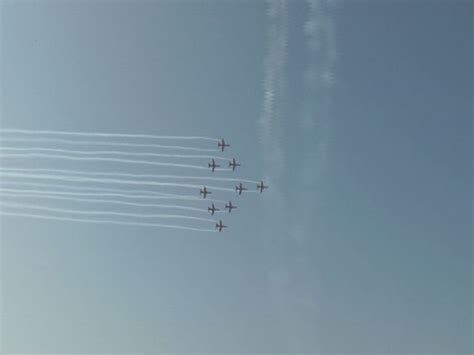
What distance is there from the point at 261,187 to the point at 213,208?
7.21 metres

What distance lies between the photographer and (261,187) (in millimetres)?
73375

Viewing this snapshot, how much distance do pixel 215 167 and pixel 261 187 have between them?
534cm

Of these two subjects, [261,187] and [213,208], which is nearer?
[261,187]

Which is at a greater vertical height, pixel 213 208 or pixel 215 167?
pixel 215 167

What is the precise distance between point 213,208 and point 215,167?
17.4 ft

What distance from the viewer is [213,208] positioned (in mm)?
78062

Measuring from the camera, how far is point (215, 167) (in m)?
75.0
